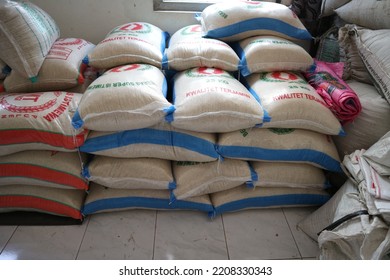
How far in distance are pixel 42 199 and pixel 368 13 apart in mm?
1969

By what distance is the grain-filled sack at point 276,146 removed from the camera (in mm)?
1292

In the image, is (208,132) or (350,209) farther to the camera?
(208,132)

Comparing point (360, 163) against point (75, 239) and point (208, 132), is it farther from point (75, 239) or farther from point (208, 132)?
point (75, 239)

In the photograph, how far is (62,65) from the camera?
139 cm

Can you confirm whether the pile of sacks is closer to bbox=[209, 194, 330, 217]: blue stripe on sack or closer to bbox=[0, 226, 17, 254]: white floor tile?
bbox=[209, 194, 330, 217]: blue stripe on sack

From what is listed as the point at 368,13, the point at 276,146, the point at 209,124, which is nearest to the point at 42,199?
the point at 209,124

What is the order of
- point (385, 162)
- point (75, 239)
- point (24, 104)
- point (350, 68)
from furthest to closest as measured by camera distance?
point (350, 68), point (75, 239), point (24, 104), point (385, 162)

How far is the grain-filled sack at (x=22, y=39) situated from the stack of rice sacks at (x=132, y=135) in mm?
241

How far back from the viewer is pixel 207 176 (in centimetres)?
133

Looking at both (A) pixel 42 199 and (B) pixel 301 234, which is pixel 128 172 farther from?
(B) pixel 301 234

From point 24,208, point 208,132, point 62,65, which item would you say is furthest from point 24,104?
point 208,132

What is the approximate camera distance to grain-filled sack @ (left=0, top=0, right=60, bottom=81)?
48.4 inches

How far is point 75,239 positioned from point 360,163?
54.7 inches

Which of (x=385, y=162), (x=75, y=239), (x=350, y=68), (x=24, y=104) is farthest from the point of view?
(x=350, y=68)
